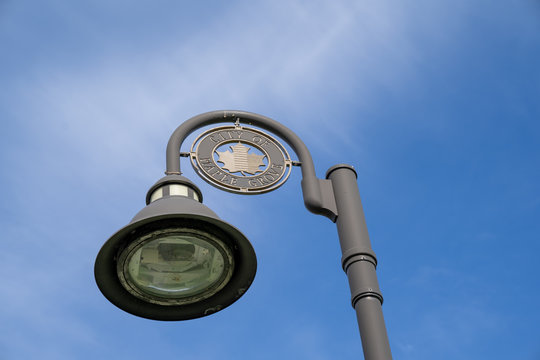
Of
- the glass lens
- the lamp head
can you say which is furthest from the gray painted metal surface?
the glass lens

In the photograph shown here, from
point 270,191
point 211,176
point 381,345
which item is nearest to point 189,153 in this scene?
point 211,176

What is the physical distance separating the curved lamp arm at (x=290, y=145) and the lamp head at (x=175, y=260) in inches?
19.1

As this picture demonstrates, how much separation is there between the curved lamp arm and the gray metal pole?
0.08 m

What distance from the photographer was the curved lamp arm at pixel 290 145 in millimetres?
4484

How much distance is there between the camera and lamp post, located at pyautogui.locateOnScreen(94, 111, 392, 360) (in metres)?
3.85

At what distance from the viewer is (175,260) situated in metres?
4.04

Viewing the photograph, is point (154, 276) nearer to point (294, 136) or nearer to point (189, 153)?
point (189, 153)

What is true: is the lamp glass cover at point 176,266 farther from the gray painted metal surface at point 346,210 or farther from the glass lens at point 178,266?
the gray painted metal surface at point 346,210

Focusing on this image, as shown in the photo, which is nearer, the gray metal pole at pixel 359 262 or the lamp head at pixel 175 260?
the gray metal pole at pixel 359 262

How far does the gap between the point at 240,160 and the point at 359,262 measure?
4.48 ft

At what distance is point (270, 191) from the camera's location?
4918mm

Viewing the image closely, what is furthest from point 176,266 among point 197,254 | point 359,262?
point 359,262

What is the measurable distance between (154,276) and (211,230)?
46cm

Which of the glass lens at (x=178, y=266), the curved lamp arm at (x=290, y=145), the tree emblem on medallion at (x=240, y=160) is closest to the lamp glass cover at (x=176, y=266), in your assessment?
the glass lens at (x=178, y=266)
